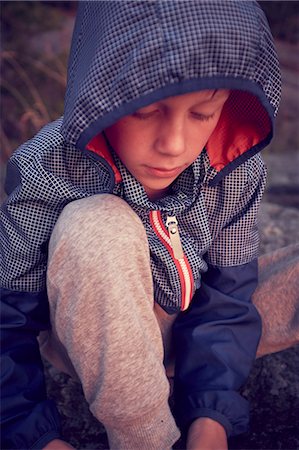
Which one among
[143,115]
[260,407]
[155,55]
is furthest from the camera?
[260,407]

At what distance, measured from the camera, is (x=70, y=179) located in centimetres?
122

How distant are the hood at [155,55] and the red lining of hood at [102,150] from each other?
0.09 m

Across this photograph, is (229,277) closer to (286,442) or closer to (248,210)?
(248,210)

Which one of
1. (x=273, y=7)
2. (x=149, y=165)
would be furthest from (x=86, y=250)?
(x=273, y=7)

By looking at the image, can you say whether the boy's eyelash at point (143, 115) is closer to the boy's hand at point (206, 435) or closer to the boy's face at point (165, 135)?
the boy's face at point (165, 135)

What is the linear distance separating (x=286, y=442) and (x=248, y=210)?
53 cm

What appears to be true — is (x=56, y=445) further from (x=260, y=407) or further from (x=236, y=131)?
(x=236, y=131)

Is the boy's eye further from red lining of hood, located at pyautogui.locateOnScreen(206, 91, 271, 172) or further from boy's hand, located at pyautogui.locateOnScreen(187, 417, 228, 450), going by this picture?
boy's hand, located at pyautogui.locateOnScreen(187, 417, 228, 450)

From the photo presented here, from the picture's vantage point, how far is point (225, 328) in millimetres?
1357

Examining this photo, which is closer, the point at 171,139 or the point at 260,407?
the point at 171,139

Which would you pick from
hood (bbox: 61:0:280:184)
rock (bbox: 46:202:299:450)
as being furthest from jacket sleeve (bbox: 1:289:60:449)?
hood (bbox: 61:0:280:184)

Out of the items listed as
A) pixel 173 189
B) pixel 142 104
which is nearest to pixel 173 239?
pixel 173 189

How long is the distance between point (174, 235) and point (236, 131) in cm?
27

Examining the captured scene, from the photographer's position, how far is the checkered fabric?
3.22ft
